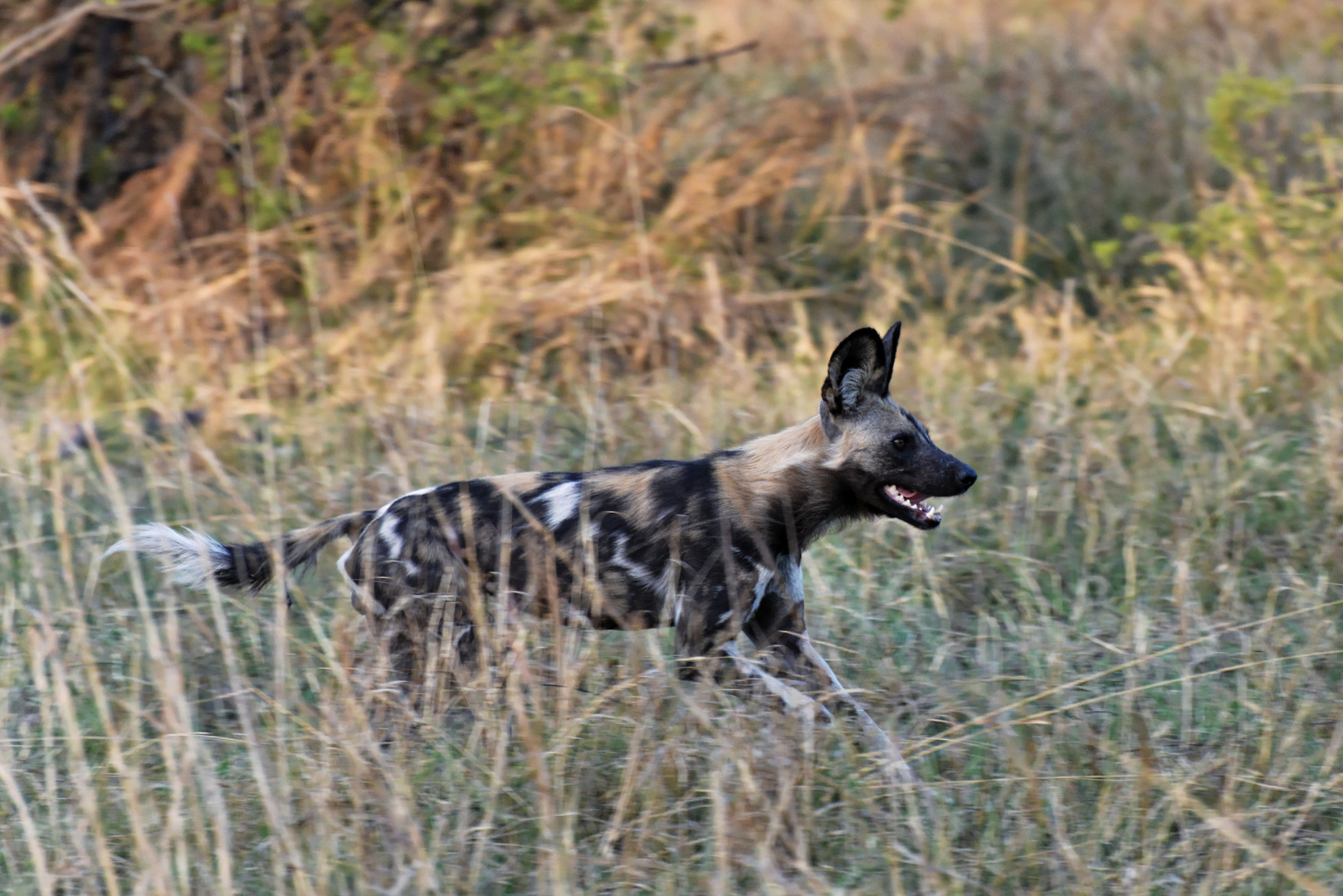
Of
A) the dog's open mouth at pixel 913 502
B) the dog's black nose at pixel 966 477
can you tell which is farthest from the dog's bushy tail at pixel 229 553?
the dog's black nose at pixel 966 477

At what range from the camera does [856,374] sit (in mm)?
3459

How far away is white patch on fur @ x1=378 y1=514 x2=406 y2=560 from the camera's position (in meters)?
3.39

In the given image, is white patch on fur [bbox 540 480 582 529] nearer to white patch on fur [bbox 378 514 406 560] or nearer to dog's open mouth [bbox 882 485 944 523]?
white patch on fur [bbox 378 514 406 560]

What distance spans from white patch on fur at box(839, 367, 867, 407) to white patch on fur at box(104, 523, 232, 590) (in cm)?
141

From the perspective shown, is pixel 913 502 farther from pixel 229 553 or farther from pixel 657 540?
pixel 229 553

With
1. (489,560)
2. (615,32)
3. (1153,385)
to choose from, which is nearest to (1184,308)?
(1153,385)

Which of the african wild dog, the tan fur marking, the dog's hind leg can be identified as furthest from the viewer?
the tan fur marking

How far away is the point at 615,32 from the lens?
6.35 m

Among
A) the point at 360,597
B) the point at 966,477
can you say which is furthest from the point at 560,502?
the point at 966,477

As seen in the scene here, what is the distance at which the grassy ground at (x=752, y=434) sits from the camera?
9.34ft

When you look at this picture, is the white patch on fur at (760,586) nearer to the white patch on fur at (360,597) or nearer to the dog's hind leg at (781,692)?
the dog's hind leg at (781,692)

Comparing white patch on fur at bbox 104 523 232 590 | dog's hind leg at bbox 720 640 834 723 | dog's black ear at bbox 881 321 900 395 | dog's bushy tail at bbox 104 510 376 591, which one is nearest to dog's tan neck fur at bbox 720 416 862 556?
dog's black ear at bbox 881 321 900 395

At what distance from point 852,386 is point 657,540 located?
1.83ft

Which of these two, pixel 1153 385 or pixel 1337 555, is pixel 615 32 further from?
pixel 1337 555
